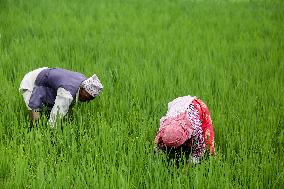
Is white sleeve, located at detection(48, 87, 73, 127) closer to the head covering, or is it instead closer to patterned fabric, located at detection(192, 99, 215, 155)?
the head covering

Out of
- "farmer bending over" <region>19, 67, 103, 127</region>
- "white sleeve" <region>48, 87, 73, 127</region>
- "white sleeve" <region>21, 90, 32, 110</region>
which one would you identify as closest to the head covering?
"farmer bending over" <region>19, 67, 103, 127</region>

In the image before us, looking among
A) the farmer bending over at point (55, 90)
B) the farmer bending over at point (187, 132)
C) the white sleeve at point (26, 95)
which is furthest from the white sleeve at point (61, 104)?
the farmer bending over at point (187, 132)

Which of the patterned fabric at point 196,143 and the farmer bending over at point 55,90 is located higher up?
the farmer bending over at point 55,90

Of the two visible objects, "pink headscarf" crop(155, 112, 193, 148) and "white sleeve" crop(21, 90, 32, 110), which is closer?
"pink headscarf" crop(155, 112, 193, 148)

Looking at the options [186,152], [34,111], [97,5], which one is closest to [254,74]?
[186,152]

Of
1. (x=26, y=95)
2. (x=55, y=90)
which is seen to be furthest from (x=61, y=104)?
(x=26, y=95)

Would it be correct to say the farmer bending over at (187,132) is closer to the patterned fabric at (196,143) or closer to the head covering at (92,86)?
the patterned fabric at (196,143)

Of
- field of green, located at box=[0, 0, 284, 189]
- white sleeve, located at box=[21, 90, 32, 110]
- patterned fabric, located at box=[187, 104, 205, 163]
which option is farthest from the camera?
white sleeve, located at box=[21, 90, 32, 110]

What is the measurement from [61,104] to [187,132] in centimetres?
94

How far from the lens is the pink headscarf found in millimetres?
2158

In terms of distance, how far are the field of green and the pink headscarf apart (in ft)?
0.36

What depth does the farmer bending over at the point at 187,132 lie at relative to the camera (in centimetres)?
217

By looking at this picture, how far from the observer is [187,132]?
2217 mm

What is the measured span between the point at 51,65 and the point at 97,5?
402 cm
